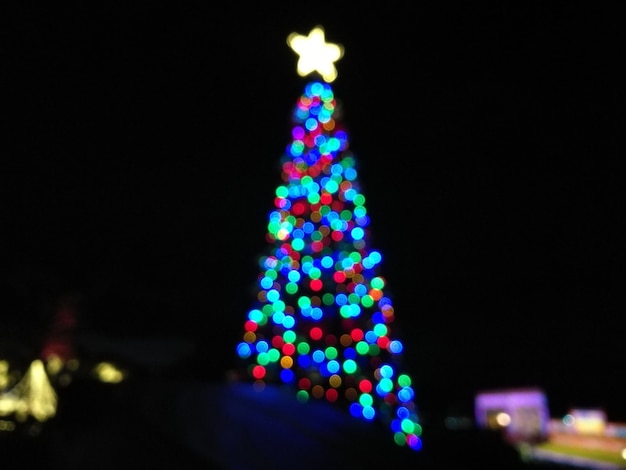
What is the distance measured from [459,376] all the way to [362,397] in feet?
17.8

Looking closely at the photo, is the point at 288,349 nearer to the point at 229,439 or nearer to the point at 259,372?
the point at 259,372

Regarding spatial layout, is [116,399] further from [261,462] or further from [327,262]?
[261,462]

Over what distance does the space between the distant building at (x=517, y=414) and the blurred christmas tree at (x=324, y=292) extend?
116cm

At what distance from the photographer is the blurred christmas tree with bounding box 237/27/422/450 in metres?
7.96

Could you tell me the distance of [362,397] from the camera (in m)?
7.86

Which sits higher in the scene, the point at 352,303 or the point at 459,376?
the point at 459,376

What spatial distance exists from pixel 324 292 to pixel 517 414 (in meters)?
2.89

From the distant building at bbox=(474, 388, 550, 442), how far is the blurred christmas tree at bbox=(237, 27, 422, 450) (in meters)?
1.16

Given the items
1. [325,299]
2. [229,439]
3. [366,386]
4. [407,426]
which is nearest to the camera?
[229,439]

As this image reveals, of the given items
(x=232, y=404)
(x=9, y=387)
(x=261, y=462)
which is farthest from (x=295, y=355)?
(x=9, y=387)

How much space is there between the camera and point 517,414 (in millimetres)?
8180

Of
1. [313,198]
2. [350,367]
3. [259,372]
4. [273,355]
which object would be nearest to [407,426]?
[350,367]

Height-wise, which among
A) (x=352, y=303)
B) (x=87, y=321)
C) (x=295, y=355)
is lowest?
(x=295, y=355)

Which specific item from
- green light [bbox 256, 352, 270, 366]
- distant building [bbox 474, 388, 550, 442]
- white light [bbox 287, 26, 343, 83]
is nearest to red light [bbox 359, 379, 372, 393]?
green light [bbox 256, 352, 270, 366]
